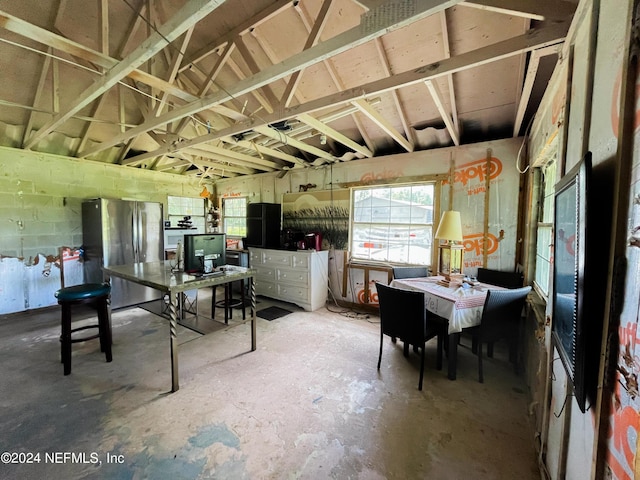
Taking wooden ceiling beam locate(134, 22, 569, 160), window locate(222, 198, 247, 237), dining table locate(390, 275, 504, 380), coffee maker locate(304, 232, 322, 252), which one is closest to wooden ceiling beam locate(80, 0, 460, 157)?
wooden ceiling beam locate(134, 22, 569, 160)

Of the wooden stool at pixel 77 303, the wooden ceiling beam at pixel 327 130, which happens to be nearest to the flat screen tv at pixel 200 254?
the wooden stool at pixel 77 303

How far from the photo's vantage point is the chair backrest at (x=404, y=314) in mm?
2313

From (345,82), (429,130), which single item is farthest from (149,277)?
(429,130)

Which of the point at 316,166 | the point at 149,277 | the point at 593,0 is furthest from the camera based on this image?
the point at 316,166

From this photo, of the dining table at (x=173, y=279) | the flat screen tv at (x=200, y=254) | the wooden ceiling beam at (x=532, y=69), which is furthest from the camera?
the flat screen tv at (x=200, y=254)

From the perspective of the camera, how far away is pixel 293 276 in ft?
14.4

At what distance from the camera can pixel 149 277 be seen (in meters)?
2.49

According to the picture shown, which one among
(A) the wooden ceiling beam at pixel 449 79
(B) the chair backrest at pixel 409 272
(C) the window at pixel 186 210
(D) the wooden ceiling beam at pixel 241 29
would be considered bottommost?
(B) the chair backrest at pixel 409 272

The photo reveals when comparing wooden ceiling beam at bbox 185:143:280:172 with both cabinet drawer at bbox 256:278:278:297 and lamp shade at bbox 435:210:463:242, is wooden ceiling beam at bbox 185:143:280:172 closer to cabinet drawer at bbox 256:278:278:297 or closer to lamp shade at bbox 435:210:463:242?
cabinet drawer at bbox 256:278:278:297

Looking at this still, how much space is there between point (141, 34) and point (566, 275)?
422 centimetres

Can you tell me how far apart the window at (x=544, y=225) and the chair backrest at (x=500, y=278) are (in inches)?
7.6

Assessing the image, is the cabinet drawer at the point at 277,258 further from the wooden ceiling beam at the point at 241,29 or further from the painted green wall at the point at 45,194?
the painted green wall at the point at 45,194

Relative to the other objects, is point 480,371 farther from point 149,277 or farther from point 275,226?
point 275,226

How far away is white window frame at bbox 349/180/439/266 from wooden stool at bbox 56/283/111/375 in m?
3.33
